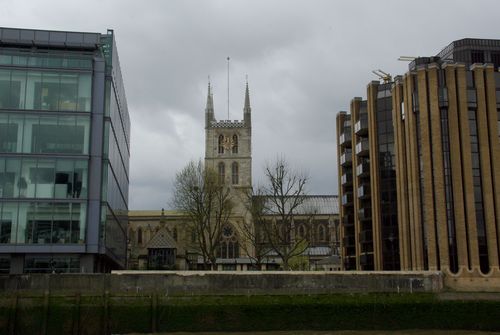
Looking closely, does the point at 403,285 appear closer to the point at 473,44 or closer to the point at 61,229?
the point at 61,229

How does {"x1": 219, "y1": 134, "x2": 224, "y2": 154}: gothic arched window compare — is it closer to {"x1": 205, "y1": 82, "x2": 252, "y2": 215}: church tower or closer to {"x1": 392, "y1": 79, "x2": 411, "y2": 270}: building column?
{"x1": 205, "y1": 82, "x2": 252, "y2": 215}: church tower

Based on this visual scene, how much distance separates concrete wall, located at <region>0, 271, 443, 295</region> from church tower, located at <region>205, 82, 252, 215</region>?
267ft

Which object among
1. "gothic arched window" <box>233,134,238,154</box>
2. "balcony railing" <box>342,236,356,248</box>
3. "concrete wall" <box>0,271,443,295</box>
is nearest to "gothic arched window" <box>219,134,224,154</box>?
"gothic arched window" <box>233,134,238,154</box>

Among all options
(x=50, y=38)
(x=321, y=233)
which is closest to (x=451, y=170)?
(x=50, y=38)

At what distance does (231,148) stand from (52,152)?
8320 centimetres

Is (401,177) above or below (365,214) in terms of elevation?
above

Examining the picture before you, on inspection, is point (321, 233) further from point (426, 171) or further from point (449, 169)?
point (449, 169)

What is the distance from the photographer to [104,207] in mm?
51812

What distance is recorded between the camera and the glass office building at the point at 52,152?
49.0 metres

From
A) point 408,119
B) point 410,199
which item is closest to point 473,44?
point 408,119

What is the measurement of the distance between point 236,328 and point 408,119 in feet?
104

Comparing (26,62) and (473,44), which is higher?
(473,44)

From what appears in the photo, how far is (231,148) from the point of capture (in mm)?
132250

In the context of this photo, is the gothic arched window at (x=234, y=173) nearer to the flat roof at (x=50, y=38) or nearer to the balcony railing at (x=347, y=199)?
the balcony railing at (x=347, y=199)
